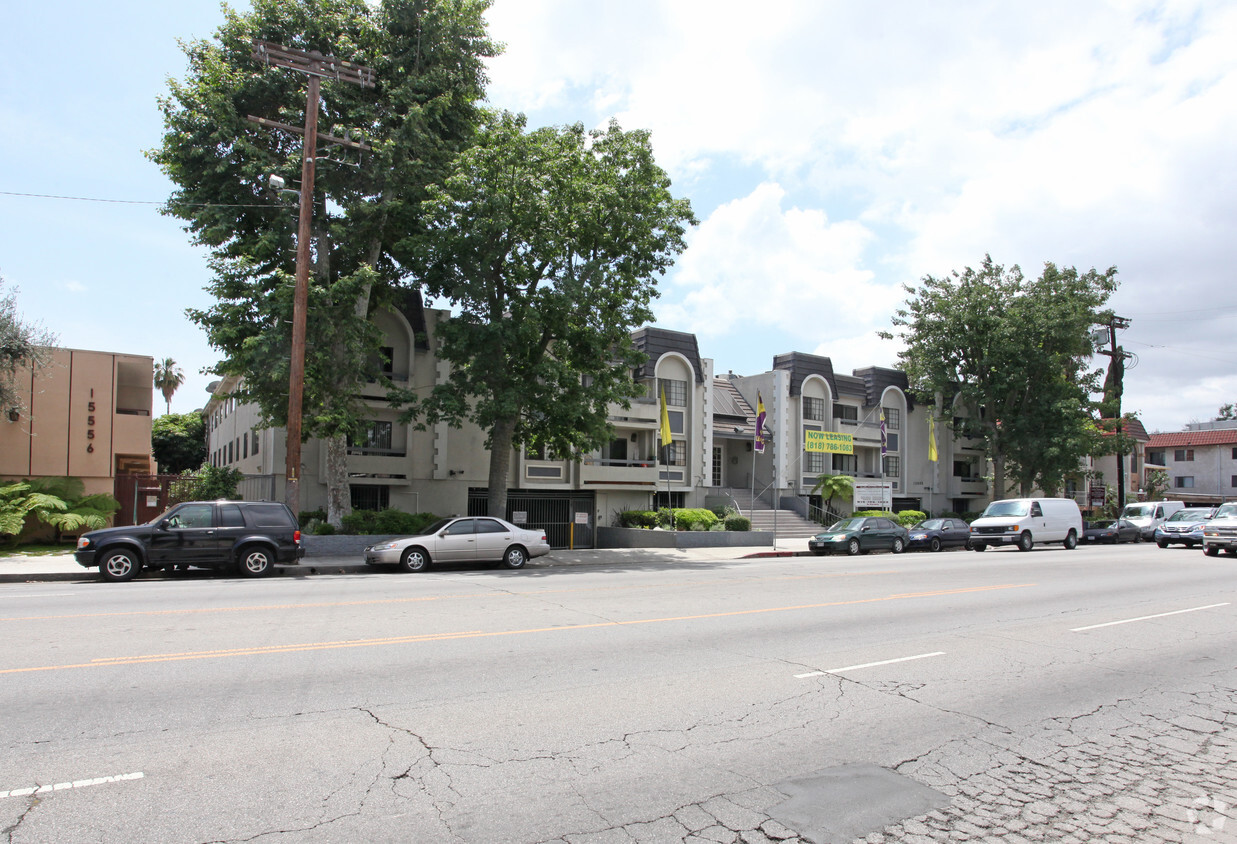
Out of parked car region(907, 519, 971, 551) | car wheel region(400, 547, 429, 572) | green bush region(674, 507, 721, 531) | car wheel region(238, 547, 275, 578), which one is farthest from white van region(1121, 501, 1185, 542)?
car wheel region(238, 547, 275, 578)

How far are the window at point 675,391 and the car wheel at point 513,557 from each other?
17.0m

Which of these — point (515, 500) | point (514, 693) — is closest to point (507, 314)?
point (515, 500)

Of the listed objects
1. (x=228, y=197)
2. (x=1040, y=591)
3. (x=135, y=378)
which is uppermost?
(x=228, y=197)

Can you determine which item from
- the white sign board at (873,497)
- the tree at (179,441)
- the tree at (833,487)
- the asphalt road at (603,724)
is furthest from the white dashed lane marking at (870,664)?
the tree at (179,441)

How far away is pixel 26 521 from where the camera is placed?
846 inches

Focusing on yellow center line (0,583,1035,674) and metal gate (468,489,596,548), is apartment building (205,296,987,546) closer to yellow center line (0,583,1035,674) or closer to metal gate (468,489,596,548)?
metal gate (468,489,596,548)

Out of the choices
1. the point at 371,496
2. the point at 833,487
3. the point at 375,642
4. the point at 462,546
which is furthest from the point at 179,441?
the point at 375,642

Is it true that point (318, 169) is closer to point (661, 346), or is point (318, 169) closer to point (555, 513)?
point (555, 513)

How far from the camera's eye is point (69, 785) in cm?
460

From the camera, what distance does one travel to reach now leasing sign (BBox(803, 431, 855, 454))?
4059 centimetres

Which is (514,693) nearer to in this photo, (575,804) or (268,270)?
(575,804)

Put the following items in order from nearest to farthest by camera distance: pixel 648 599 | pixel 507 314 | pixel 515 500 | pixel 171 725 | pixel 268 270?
pixel 171 725
pixel 648 599
pixel 268 270
pixel 507 314
pixel 515 500

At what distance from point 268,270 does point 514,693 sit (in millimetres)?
20232

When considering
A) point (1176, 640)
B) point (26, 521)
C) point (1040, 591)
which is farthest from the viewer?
point (26, 521)
